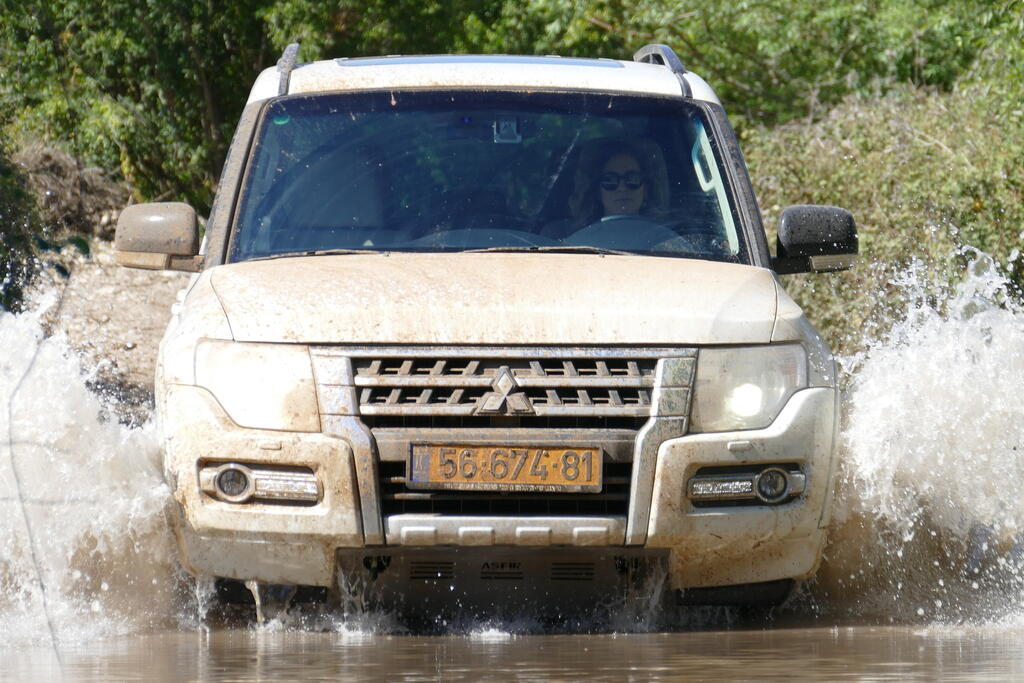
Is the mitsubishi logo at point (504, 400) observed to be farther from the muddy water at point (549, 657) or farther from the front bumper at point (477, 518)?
the muddy water at point (549, 657)

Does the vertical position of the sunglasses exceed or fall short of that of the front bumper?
it exceeds it

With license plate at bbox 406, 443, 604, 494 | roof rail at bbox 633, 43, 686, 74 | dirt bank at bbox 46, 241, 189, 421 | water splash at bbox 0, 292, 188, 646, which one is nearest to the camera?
license plate at bbox 406, 443, 604, 494

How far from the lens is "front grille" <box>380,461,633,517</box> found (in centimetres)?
538

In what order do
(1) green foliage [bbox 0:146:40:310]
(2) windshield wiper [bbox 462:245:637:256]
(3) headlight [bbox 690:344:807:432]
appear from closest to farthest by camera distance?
(3) headlight [bbox 690:344:807:432] < (2) windshield wiper [bbox 462:245:637:256] < (1) green foliage [bbox 0:146:40:310]

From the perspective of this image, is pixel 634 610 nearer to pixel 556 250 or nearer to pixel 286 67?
pixel 556 250

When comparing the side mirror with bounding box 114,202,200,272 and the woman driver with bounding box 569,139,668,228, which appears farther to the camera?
the woman driver with bounding box 569,139,668,228

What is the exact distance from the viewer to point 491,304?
5461 millimetres

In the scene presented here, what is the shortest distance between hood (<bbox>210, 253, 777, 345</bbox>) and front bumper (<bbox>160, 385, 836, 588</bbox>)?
0.98 feet

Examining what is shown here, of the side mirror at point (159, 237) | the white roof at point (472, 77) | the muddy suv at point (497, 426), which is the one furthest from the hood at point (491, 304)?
the white roof at point (472, 77)

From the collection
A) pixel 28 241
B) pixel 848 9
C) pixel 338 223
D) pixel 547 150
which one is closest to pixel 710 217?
pixel 547 150

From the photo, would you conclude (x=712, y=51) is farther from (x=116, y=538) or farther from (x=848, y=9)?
(x=116, y=538)

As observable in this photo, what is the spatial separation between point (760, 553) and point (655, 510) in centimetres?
42

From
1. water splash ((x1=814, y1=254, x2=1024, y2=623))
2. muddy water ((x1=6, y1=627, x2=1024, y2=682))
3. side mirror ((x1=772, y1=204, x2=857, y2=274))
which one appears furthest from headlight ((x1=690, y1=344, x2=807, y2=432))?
side mirror ((x1=772, y1=204, x2=857, y2=274))

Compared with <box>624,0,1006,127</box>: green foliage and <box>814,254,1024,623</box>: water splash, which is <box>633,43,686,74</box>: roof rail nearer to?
<box>814,254,1024,623</box>: water splash
